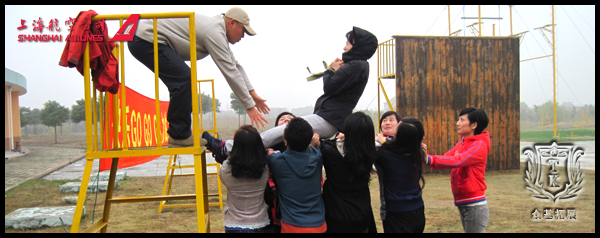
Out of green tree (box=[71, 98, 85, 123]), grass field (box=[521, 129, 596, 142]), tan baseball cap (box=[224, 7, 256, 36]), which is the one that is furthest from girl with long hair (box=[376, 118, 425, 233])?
green tree (box=[71, 98, 85, 123])

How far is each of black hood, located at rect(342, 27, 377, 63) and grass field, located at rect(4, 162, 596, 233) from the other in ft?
10.2

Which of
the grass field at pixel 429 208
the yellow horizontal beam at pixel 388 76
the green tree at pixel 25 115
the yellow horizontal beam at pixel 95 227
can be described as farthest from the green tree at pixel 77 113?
the yellow horizontal beam at pixel 95 227

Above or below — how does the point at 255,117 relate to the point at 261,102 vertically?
below

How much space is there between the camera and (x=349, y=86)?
2643 mm

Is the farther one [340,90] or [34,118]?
[34,118]

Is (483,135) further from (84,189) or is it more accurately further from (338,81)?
(84,189)

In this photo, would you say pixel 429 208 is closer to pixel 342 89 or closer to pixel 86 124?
pixel 342 89

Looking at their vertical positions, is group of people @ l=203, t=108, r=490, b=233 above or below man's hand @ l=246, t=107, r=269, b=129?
below

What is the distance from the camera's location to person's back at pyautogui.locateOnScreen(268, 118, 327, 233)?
96.3 inches

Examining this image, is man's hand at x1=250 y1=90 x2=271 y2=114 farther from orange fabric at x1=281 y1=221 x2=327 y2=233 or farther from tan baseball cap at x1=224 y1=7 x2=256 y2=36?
orange fabric at x1=281 y1=221 x2=327 y2=233

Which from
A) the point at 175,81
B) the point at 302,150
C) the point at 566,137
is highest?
the point at 175,81

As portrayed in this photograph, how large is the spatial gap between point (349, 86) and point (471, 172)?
1.34 meters

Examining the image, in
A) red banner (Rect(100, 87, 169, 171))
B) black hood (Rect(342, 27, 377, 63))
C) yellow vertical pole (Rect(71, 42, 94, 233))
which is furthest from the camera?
red banner (Rect(100, 87, 169, 171))

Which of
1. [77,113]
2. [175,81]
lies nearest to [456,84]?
[175,81]
